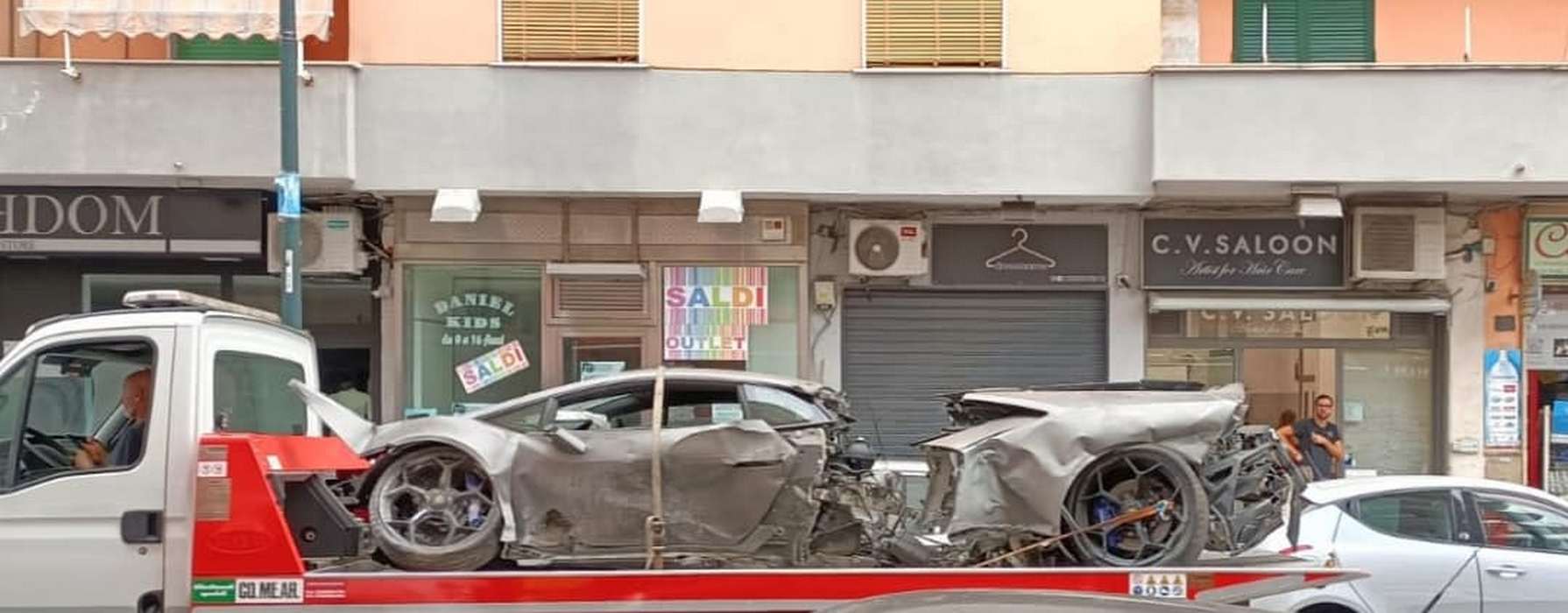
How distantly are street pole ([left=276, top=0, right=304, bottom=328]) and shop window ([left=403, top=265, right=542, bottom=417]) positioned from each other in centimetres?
360

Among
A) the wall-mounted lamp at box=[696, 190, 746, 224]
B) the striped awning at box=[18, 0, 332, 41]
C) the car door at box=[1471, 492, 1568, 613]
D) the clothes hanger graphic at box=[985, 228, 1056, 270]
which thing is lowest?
the car door at box=[1471, 492, 1568, 613]

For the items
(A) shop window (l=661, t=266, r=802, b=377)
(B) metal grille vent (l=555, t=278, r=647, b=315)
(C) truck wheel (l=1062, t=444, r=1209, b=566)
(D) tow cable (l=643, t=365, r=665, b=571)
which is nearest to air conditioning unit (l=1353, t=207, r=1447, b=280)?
(A) shop window (l=661, t=266, r=802, b=377)

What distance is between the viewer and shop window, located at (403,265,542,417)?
12.2m

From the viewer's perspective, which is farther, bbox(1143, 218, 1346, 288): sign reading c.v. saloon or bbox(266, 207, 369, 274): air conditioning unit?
bbox(1143, 218, 1346, 288): sign reading c.v. saloon

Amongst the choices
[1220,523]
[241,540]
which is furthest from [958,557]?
[241,540]

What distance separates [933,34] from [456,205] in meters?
4.66

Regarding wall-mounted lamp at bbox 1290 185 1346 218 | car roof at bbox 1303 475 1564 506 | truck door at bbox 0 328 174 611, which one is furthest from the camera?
wall-mounted lamp at bbox 1290 185 1346 218

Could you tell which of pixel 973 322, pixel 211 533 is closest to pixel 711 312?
pixel 973 322

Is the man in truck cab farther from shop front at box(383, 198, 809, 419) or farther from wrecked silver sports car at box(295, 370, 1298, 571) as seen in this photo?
shop front at box(383, 198, 809, 419)

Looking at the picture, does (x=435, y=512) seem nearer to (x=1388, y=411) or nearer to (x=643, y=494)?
(x=643, y=494)

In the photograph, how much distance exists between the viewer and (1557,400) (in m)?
12.4

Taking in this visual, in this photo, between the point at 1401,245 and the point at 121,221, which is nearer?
the point at 121,221

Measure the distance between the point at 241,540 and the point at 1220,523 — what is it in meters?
3.72

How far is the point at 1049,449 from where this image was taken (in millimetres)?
4758
